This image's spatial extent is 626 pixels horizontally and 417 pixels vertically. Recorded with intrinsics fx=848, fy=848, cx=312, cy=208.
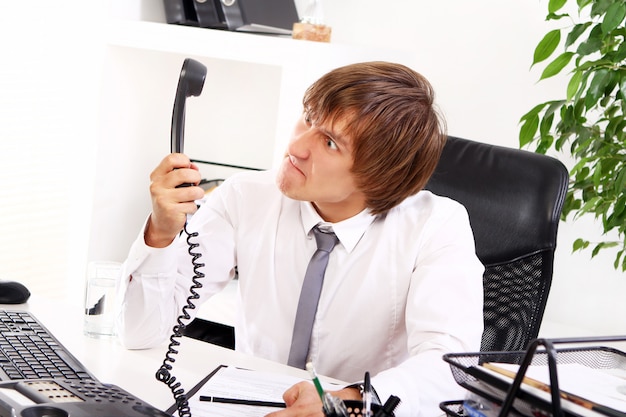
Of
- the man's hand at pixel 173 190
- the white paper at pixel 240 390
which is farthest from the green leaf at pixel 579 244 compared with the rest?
the man's hand at pixel 173 190

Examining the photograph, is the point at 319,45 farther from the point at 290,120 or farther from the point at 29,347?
the point at 29,347

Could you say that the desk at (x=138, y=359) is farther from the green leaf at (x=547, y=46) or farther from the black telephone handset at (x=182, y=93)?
the green leaf at (x=547, y=46)

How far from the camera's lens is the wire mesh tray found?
2.78 feet

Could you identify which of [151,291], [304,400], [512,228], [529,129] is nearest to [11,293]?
[151,291]

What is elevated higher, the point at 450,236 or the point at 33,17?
the point at 33,17

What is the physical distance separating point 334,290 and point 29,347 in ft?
1.80

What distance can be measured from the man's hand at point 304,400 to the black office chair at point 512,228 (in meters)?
0.59

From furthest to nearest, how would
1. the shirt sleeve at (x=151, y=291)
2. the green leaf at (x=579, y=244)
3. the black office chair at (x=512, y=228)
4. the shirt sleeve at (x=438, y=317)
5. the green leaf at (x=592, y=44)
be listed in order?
the green leaf at (x=579, y=244)
the green leaf at (x=592, y=44)
the black office chair at (x=512, y=228)
the shirt sleeve at (x=151, y=291)
the shirt sleeve at (x=438, y=317)

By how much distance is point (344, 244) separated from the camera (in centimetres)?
157

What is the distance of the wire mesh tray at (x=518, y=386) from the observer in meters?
0.85

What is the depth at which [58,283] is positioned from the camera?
276 centimetres

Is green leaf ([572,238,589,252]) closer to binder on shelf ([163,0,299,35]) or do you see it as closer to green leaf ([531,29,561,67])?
green leaf ([531,29,561,67])

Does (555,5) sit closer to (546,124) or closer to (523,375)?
(546,124)

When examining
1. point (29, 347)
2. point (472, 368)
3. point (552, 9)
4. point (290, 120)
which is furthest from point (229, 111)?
point (472, 368)
